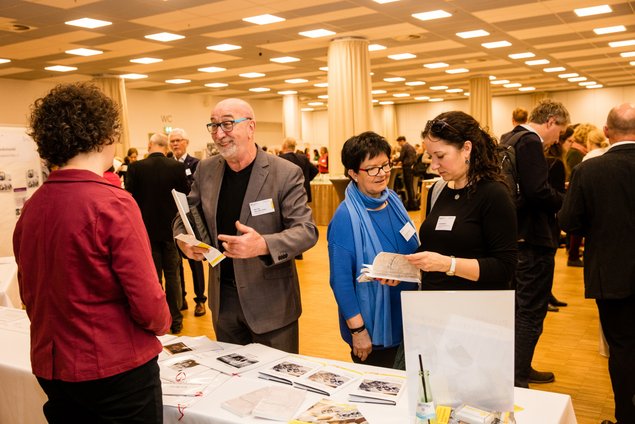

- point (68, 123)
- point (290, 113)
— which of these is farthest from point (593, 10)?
point (290, 113)

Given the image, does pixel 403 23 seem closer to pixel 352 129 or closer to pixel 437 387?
pixel 352 129

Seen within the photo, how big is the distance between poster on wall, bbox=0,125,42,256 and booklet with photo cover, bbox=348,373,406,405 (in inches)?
169

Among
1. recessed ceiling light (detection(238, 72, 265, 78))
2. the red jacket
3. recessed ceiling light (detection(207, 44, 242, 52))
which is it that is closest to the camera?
the red jacket

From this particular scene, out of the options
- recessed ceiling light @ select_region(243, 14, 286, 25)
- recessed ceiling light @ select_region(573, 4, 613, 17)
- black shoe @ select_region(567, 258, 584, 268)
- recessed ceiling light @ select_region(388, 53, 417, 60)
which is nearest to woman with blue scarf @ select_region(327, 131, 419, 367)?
black shoe @ select_region(567, 258, 584, 268)

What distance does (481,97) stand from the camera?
630 inches

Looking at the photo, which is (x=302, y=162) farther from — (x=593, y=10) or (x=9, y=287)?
(x=9, y=287)

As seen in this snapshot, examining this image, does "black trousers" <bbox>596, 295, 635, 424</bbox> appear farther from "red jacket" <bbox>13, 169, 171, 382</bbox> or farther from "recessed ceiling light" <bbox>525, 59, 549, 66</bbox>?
"recessed ceiling light" <bbox>525, 59, 549, 66</bbox>

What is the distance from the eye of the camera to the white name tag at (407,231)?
233 cm

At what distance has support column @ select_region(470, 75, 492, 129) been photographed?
16.0 meters

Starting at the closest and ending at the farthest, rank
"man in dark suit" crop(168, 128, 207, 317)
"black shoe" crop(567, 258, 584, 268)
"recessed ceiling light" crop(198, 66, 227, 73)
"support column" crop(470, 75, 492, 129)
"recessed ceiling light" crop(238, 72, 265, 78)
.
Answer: "man in dark suit" crop(168, 128, 207, 317) < "black shoe" crop(567, 258, 584, 268) < "recessed ceiling light" crop(198, 66, 227, 73) < "recessed ceiling light" crop(238, 72, 265, 78) < "support column" crop(470, 75, 492, 129)

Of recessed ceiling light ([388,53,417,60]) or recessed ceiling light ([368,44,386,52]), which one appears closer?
recessed ceiling light ([368,44,386,52])

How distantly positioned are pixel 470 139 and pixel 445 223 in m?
0.33

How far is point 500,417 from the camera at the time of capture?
139 cm

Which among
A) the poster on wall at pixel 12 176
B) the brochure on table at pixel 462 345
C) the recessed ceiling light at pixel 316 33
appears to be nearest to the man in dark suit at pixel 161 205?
the poster on wall at pixel 12 176
